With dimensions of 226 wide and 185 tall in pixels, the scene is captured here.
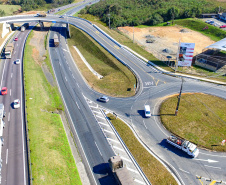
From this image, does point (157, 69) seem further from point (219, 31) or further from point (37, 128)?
point (219, 31)

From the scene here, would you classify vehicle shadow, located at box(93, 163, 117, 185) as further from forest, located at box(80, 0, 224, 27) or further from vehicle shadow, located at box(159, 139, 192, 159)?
forest, located at box(80, 0, 224, 27)

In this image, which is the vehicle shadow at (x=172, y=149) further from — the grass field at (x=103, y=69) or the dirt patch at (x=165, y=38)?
the dirt patch at (x=165, y=38)

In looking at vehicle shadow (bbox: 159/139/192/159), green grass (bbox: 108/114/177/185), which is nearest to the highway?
vehicle shadow (bbox: 159/139/192/159)

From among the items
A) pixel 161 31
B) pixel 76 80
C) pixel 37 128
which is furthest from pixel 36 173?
pixel 161 31

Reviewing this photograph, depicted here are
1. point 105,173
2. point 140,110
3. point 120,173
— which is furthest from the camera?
point 140,110

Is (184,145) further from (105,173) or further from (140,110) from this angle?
(105,173)

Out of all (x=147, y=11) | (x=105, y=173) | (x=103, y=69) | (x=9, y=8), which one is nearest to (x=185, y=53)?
(x=103, y=69)
